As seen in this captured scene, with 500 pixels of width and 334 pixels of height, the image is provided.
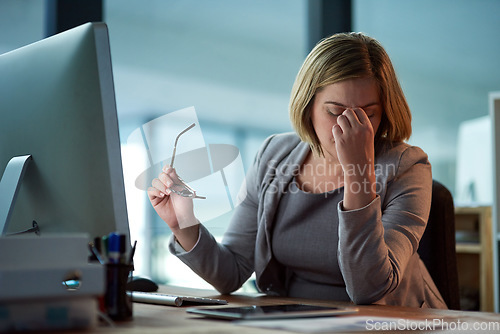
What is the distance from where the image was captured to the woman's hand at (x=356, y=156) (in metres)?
1.03

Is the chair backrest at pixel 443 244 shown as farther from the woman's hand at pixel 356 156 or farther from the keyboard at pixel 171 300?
the keyboard at pixel 171 300

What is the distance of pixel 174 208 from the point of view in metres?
1.11

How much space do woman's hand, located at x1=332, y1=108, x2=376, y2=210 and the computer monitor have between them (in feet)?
1.55

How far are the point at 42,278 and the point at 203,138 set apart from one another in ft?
1.51

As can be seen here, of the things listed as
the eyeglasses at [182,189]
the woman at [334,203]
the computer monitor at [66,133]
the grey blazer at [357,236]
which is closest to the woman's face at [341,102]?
the woman at [334,203]

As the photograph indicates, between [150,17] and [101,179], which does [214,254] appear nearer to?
[101,179]

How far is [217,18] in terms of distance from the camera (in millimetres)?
4648

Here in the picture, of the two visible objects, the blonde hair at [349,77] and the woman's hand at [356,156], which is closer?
the woman's hand at [356,156]

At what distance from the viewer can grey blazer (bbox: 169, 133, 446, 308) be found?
1.04 metres

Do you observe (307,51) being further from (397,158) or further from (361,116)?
(361,116)

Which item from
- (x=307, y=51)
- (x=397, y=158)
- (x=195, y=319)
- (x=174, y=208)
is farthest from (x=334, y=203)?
(x=307, y=51)

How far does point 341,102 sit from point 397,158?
0.22 metres

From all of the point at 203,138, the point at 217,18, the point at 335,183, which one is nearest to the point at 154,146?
the point at 203,138

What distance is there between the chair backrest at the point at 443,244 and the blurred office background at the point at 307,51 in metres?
1.88
